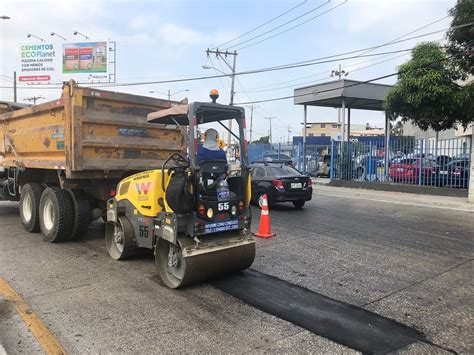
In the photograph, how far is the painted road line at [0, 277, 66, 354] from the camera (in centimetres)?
390

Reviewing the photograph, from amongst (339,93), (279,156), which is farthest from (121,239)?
(279,156)

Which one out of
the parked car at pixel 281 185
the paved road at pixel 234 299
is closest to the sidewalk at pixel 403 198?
the parked car at pixel 281 185

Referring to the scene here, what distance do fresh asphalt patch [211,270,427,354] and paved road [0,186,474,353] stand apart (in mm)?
131

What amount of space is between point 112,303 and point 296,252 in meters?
3.50

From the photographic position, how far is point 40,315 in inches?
182

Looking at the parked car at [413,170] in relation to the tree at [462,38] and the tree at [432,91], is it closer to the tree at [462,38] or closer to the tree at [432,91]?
the tree at [432,91]

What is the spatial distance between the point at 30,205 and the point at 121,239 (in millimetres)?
3134

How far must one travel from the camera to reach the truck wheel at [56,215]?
7715 mm

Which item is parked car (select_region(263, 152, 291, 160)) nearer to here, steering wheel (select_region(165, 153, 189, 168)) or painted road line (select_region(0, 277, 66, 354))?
steering wheel (select_region(165, 153, 189, 168))

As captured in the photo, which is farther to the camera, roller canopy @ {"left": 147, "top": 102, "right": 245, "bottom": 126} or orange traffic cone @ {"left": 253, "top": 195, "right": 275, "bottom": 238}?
orange traffic cone @ {"left": 253, "top": 195, "right": 275, "bottom": 238}

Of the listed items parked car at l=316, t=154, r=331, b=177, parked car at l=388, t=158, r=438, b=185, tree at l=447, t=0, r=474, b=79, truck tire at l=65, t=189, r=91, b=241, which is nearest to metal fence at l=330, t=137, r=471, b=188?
parked car at l=388, t=158, r=438, b=185

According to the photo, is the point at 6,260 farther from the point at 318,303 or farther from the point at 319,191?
the point at 319,191

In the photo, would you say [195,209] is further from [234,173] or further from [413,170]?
[413,170]

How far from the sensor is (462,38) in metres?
14.7
